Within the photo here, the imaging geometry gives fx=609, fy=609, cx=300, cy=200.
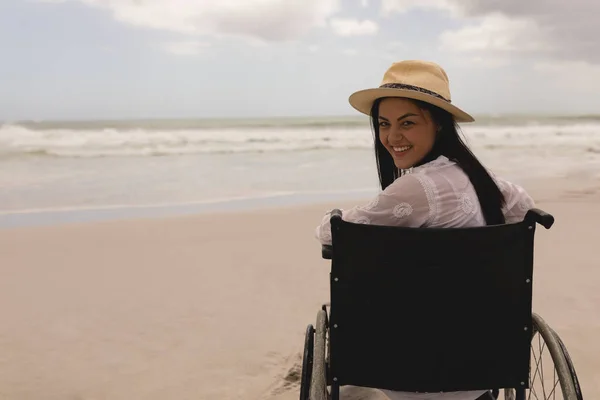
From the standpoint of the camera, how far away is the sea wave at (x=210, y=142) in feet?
47.2

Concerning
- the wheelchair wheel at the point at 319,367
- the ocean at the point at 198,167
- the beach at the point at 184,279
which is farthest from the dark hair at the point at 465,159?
the ocean at the point at 198,167

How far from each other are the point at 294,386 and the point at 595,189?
22.4ft

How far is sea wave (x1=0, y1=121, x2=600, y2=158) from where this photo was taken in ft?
47.2

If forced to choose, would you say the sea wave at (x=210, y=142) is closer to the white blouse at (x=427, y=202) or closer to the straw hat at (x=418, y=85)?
the straw hat at (x=418, y=85)

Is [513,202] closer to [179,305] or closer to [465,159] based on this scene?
[465,159]

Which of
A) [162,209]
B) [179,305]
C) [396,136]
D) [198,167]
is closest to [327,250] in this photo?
[396,136]

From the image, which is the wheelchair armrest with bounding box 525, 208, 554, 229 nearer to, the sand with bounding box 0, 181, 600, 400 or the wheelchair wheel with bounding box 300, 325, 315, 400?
the wheelchair wheel with bounding box 300, 325, 315, 400

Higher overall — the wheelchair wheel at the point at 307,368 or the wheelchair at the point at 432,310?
the wheelchair at the point at 432,310

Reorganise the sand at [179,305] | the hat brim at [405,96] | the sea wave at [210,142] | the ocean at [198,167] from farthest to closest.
→ 1. the sea wave at [210,142]
2. the ocean at [198,167]
3. the sand at [179,305]
4. the hat brim at [405,96]

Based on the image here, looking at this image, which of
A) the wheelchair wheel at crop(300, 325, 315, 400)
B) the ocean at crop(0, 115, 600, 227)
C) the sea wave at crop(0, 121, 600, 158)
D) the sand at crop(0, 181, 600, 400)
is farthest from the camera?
the sea wave at crop(0, 121, 600, 158)

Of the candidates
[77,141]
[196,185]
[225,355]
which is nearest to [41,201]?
[196,185]

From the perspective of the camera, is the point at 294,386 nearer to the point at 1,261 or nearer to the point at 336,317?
the point at 336,317

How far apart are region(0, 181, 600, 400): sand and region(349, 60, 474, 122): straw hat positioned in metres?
1.51

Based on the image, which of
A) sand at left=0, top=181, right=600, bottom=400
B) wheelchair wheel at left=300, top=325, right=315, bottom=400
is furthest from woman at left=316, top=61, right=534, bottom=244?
sand at left=0, top=181, right=600, bottom=400
